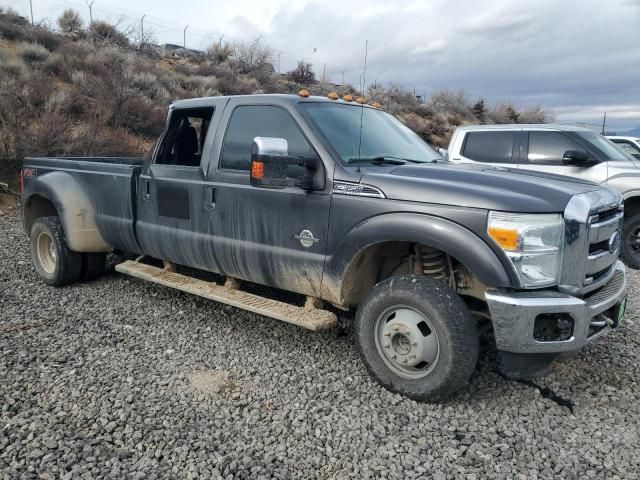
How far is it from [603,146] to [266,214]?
20.0 feet

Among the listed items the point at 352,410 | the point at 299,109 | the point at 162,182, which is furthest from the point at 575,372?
the point at 162,182

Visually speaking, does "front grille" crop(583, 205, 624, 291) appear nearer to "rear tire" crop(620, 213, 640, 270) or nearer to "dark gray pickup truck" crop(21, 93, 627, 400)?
"dark gray pickup truck" crop(21, 93, 627, 400)

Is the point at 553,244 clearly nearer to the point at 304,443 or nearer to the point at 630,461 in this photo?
the point at 630,461

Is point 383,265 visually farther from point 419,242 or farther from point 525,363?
point 525,363

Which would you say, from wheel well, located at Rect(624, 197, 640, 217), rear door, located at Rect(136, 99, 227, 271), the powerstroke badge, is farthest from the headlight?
wheel well, located at Rect(624, 197, 640, 217)

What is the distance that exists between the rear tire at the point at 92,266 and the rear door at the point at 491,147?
5175 mm

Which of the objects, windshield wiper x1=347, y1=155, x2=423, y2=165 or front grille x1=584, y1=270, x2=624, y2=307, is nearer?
front grille x1=584, y1=270, x2=624, y2=307

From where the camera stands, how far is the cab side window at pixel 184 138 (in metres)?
5.06

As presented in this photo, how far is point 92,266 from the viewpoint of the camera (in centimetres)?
584

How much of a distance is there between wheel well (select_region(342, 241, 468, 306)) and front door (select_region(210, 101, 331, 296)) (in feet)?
0.80

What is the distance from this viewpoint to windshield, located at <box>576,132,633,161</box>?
769 centimetres

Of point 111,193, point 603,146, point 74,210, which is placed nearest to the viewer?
point 111,193

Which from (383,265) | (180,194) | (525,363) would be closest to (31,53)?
(180,194)

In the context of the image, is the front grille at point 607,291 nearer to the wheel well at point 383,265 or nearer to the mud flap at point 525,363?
the mud flap at point 525,363
